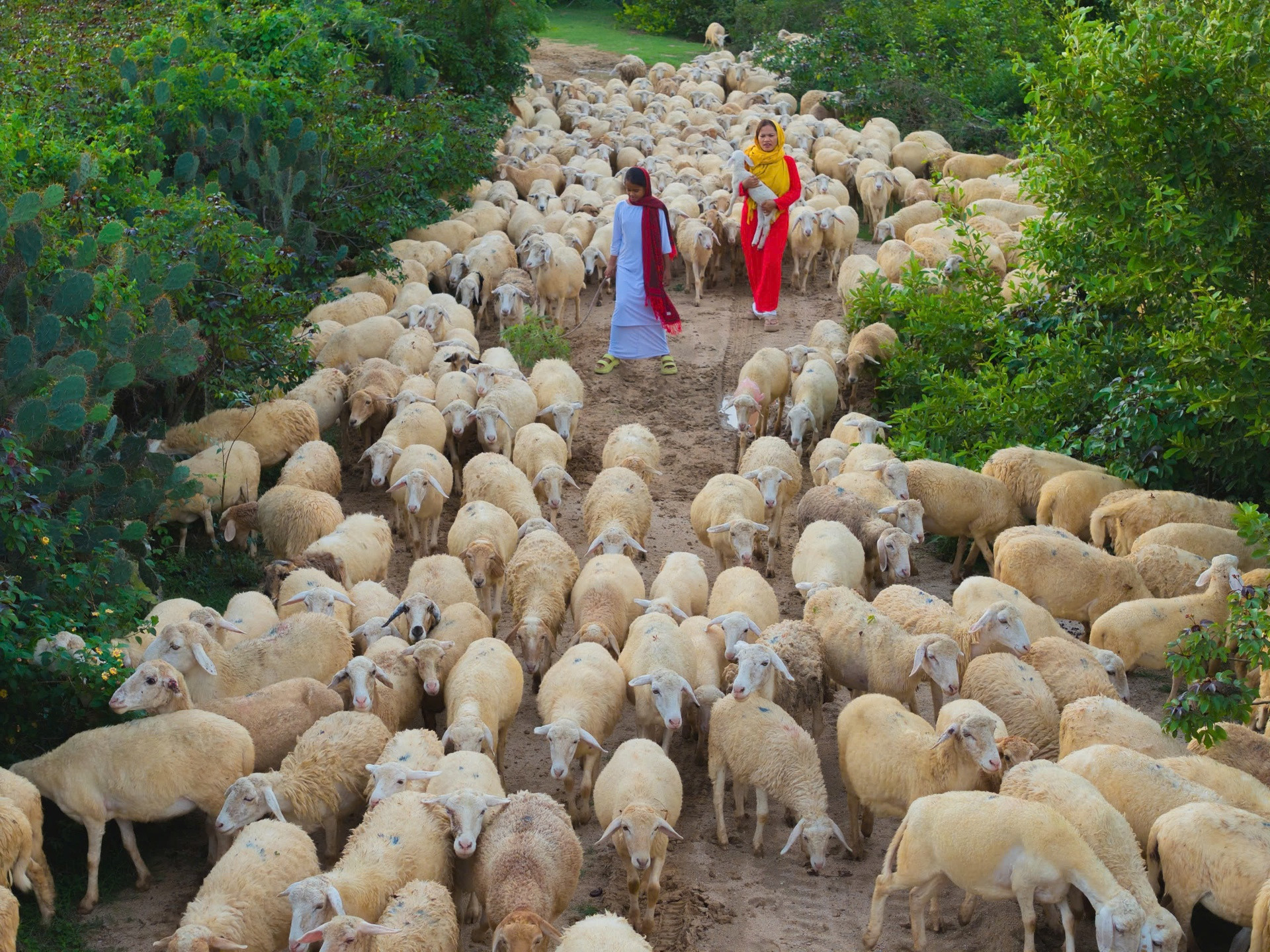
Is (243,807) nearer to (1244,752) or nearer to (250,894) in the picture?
(250,894)

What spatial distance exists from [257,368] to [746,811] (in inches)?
241

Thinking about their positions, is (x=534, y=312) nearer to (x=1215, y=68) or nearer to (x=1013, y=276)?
(x=1013, y=276)

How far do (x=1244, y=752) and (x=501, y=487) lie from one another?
19.2 feet

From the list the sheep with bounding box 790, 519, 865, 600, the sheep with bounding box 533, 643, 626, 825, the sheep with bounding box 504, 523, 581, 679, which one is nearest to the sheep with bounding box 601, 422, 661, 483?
the sheep with bounding box 504, 523, 581, 679

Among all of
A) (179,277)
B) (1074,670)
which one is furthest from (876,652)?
(179,277)

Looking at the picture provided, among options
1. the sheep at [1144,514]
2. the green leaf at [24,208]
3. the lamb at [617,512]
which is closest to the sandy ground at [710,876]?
the lamb at [617,512]

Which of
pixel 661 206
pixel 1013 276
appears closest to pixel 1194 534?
pixel 1013 276

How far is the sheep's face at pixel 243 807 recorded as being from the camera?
628 centimetres

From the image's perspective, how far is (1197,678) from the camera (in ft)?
21.7

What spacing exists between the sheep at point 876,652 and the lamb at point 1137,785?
3.43 feet

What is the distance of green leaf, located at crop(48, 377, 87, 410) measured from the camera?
7480 mm

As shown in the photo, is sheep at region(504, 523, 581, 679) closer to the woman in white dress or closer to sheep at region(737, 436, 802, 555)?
sheep at region(737, 436, 802, 555)

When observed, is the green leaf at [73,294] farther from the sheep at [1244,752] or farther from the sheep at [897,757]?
the sheep at [1244,752]

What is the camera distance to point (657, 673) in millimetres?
7398
